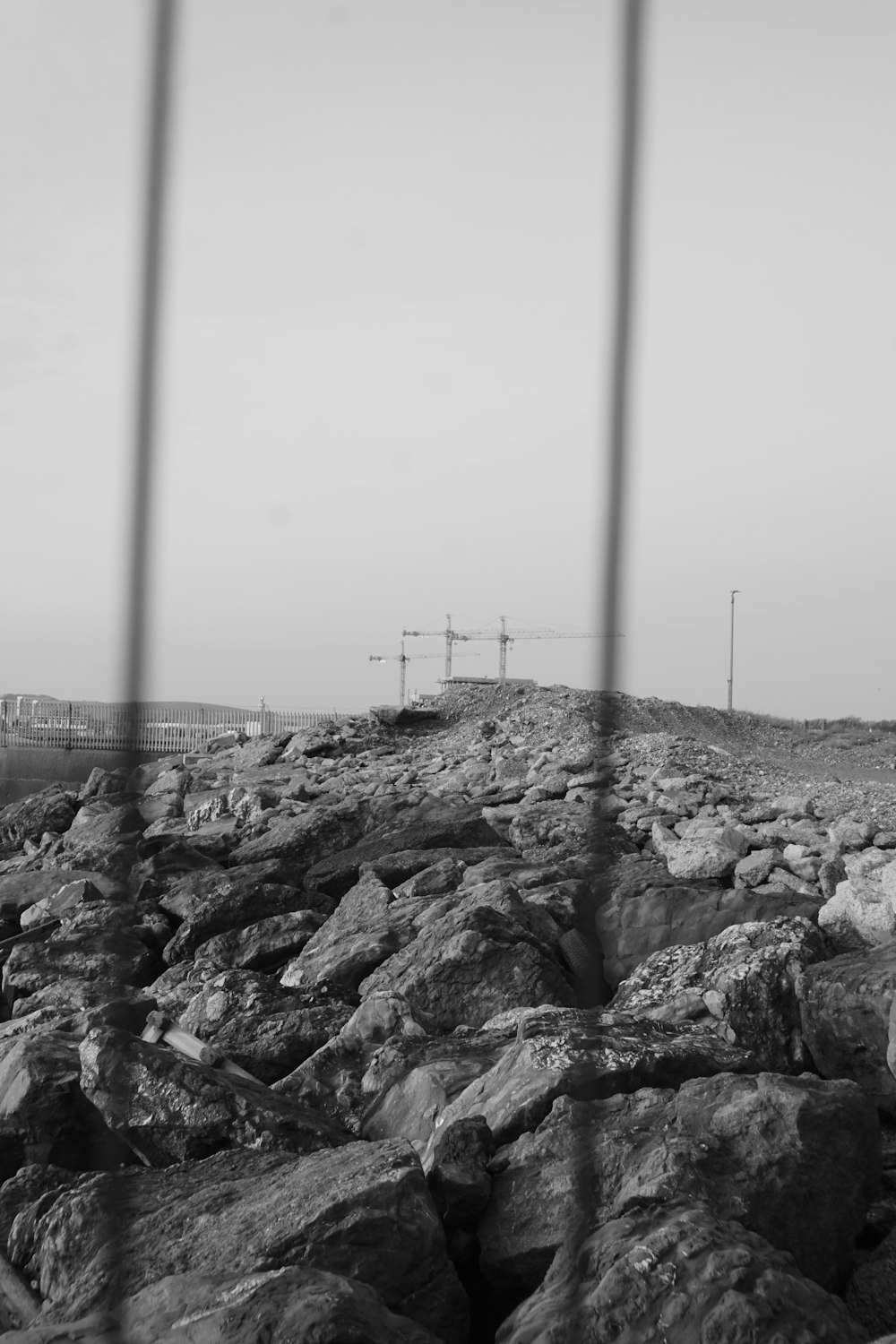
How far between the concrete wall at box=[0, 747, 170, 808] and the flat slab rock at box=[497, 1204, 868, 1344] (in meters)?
23.0

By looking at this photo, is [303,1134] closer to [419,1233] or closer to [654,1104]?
[419,1233]

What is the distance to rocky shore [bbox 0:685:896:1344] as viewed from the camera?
3.18m

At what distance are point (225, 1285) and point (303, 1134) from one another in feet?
5.26

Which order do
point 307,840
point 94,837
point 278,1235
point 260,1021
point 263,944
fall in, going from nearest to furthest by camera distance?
point 278,1235, point 260,1021, point 263,944, point 307,840, point 94,837

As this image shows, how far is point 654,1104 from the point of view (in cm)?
460

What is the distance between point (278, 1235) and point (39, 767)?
26.3 m

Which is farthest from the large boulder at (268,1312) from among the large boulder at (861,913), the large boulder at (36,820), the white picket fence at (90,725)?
the white picket fence at (90,725)

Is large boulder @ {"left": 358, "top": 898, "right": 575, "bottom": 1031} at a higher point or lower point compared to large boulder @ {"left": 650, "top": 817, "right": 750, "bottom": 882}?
lower

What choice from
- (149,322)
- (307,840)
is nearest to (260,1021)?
(307,840)

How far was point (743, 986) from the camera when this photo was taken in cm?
619

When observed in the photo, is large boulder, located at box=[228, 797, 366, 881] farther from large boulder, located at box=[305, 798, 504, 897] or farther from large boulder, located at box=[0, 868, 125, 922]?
large boulder, located at box=[0, 868, 125, 922]

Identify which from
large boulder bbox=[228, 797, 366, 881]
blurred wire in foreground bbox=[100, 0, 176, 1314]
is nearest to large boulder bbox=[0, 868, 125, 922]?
large boulder bbox=[228, 797, 366, 881]

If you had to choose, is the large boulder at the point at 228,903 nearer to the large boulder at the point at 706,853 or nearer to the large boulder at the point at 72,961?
the large boulder at the point at 72,961

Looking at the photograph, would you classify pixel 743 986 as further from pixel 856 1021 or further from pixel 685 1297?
pixel 685 1297
